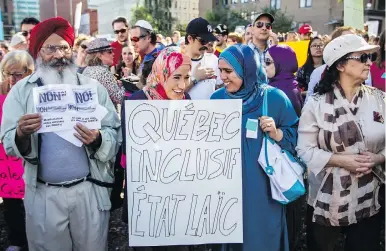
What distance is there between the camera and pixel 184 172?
246 cm

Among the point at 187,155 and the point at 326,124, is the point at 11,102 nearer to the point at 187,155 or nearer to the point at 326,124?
the point at 187,155

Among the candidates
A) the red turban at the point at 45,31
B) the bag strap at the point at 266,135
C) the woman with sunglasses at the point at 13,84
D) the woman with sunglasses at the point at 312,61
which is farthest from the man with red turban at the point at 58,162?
the woman with sunglasses at the point at 312,61

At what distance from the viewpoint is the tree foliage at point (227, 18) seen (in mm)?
46562

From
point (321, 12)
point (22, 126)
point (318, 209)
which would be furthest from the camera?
point (321, 12)

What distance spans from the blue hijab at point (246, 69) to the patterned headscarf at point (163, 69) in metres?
0.28

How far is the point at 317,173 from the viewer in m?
2.53

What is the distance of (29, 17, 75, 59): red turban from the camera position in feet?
8.09

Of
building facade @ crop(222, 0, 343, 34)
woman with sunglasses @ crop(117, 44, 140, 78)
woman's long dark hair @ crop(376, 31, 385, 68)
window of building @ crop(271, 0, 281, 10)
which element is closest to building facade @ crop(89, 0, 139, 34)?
building facade @ crop(222, 0, 343, 34)

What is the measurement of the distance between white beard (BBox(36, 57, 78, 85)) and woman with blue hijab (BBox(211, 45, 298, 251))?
3.12 ft

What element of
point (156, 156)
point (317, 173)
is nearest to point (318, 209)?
point (317, 173)

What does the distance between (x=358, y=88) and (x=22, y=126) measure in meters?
2.06

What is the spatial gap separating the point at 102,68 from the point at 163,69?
158cm

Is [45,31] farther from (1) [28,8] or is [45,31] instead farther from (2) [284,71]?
(1) [28,8]

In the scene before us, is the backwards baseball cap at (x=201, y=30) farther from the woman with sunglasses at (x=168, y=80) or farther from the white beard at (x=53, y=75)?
the white beard at (x=53, y=75)
